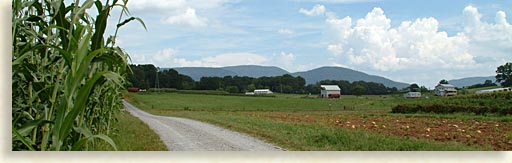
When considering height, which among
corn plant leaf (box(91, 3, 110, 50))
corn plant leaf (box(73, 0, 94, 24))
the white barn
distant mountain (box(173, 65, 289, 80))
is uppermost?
corn plant leaf (box(73, 0, 94, 24))

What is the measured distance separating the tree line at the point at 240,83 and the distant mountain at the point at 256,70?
0.03 metres

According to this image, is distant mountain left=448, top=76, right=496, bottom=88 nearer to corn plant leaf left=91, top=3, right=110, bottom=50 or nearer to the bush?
the bush

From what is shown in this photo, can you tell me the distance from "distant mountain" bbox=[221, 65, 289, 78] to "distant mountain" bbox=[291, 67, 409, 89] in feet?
0.41

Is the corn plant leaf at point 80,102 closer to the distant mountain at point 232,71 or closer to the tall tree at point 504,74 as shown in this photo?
the distant mountain at point 232,71

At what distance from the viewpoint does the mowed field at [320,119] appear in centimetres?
341

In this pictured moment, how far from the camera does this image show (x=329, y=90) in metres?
3.65

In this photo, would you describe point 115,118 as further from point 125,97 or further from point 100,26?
point 100,26

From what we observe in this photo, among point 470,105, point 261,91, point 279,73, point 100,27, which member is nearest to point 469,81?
point 470,105

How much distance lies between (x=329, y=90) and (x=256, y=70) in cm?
58

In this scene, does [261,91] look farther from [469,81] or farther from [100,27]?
[100,27]

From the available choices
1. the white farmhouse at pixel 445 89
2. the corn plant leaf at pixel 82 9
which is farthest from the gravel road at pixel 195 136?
the white farmhouse at pixel 445 89

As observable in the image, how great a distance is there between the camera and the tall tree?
342 cm

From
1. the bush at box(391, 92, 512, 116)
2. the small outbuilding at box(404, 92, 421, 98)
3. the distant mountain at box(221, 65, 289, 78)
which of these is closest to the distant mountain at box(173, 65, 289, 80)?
the distant mountain at box(221, 65, 289, 78)

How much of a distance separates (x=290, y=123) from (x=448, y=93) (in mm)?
1190
